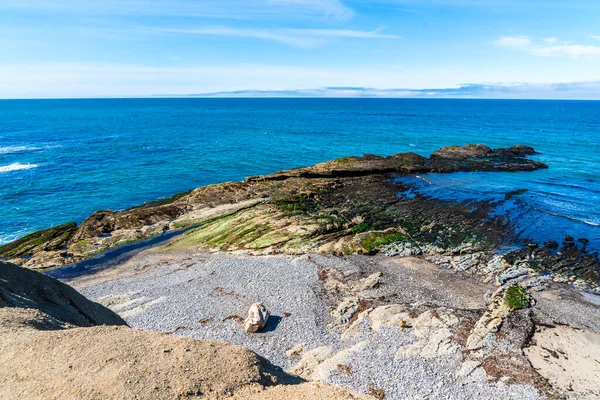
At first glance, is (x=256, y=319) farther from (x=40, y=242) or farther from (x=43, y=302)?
(x=40, y=242)

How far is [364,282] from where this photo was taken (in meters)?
24.8

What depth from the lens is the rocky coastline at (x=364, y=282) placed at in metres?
17.0

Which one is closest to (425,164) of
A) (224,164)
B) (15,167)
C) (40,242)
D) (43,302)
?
(224,164)

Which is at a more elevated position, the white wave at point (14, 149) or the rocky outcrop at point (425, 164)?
the white wave at point (14, 149)

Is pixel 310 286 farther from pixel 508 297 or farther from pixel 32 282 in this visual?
pixel 32 282

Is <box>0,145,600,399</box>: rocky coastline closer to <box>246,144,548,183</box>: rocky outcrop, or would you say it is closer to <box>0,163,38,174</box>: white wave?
<box>246,144,548,183</box>: rocky outcrop

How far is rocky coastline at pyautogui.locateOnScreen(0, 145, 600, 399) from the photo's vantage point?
55.9 ft

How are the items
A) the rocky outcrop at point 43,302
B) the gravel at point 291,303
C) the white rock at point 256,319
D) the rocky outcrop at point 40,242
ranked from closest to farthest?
the rocky outcrop at point 43,302
the gravel at point 291,303
the white rock at point 256,319
the rocky outcrop at point 40,242

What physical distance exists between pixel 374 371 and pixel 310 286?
8.64 meters

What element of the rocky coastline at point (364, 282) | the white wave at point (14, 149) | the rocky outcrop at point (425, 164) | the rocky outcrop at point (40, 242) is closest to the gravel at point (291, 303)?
the rocky coastline at point (364, 282)

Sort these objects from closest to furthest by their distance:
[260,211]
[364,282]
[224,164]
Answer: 1. [364,282]
2. [260,211]
3. [224,164]

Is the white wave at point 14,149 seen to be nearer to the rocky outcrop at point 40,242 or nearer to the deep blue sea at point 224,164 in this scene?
the deep blue sea at point 224,164

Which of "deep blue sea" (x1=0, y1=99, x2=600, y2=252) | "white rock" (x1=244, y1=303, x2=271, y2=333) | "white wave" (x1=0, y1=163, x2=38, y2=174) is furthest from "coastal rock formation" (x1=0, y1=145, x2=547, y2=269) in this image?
"white wave" (x1=0, y1=163, x2=38, y2=174)

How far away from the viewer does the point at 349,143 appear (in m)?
89.8
